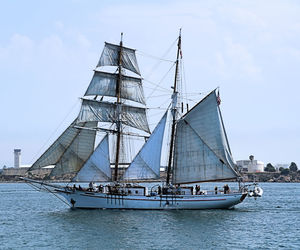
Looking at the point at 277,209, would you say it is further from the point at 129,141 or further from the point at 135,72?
the point at 135,72

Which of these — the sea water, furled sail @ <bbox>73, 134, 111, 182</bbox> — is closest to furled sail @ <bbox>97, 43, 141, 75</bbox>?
furled sail @ <bbox>73, 134, 111, 182</bbox>

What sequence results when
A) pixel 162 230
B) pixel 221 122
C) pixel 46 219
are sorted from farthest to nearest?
pixel 221 122
pixel 46 219
pixel 162 230

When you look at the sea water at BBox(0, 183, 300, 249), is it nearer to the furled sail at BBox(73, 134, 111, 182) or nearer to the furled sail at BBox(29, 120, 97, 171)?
the furled sail at BBox(73, 134, 111, 182)

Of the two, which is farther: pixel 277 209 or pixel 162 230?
pixel 277 209

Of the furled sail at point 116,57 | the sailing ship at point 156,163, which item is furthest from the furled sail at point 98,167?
the furled sail at point 116,57

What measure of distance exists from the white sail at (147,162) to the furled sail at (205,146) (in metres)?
3.38

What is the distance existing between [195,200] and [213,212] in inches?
108

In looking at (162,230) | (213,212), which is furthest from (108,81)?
(162,230)

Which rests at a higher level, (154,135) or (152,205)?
(154,135)

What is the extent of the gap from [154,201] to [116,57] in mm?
20689

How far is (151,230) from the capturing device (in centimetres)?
5019

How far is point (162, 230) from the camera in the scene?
50188mm

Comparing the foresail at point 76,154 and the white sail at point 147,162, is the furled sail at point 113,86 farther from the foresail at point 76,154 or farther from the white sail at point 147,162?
the white sail at point 147,162

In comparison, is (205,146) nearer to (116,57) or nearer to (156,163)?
(156,163)
